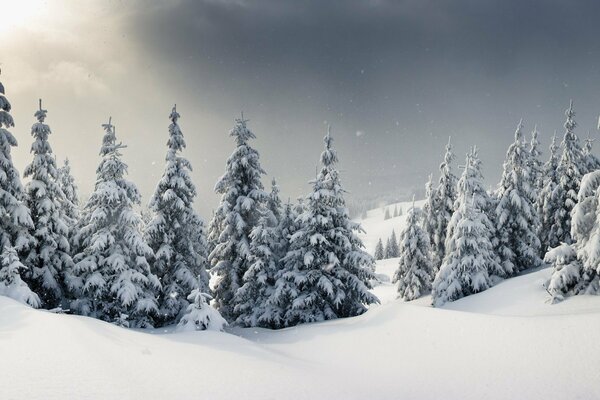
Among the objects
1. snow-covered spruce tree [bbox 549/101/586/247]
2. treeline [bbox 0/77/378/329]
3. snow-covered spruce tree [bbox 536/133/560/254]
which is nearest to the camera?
treeline [bbox 0/77/378/329]

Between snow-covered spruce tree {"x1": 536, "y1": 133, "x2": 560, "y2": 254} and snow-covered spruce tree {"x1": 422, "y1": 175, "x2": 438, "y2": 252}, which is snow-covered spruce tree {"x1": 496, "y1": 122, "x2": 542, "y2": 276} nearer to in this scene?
snow-covered spruce tree {"x1": 536, "y1": 133, "x2": 560, "y2": 254}

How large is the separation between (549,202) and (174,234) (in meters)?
31.7

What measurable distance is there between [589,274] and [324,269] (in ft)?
41.2

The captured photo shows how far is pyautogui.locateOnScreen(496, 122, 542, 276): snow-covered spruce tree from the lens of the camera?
102ft

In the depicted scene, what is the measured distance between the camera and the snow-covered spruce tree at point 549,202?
3419cm

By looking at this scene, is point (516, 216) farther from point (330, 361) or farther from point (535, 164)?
point (330, 361)

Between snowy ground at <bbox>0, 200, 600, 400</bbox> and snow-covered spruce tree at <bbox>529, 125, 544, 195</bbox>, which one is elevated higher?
snow-covered spruce tree at <bbox>529, 125, 544, 195</bbox>

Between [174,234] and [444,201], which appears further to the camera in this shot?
[444,201]

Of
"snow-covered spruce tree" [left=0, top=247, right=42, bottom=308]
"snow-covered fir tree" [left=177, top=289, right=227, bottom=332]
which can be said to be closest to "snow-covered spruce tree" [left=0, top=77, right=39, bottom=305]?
"snow-covered spruce tree" [left=0, top=247, right=42, bottom=308]

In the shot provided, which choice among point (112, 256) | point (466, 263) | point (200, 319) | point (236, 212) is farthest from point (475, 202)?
point (112, 256)

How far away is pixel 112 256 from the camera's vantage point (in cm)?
2020

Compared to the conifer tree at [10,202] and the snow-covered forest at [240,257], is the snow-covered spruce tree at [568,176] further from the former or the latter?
the conifer tree at [10,202]

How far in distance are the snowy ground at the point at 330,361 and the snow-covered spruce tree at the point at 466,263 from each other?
1024cm

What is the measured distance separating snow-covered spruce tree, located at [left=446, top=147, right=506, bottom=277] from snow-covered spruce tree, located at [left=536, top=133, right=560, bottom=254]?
5.64 metres
